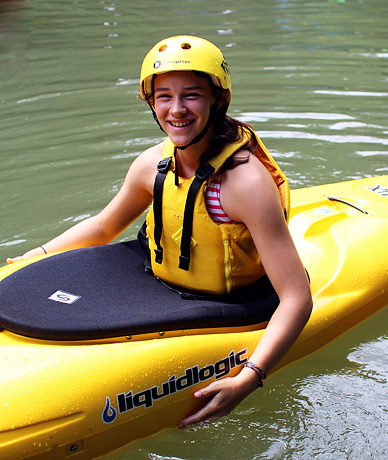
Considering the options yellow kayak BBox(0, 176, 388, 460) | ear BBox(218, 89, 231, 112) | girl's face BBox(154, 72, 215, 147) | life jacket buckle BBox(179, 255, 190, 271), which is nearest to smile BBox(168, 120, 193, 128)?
girl's face BBox(154, 72, 215, 147)

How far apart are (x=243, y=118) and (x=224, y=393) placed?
3.26 meters

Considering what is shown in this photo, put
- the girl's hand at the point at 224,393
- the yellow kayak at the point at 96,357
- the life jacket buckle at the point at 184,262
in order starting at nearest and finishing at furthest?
the yellow kayak at the point at 96,357
the girl's hand at the point at 224,393
the life jacket buckle at the point at 184,262

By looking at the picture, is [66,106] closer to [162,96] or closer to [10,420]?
[162,96]

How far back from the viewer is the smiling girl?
1.84 m

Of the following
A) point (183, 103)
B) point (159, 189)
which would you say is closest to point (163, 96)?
point (183, 103)

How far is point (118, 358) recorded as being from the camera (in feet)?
6.17

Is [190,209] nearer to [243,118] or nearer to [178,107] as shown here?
[178,107]

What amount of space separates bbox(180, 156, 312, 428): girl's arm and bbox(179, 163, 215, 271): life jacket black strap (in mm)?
64

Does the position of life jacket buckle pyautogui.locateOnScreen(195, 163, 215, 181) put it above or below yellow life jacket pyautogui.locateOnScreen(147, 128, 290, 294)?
above

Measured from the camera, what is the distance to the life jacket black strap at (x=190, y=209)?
1918mm

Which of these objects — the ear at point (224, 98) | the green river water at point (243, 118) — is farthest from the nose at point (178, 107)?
the green river water at point (243, 118)

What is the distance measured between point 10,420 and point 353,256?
1.50m

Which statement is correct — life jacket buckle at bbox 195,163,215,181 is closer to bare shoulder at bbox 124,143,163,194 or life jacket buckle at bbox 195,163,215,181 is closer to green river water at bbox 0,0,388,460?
bare shoulder at bbox 124,143,163,194

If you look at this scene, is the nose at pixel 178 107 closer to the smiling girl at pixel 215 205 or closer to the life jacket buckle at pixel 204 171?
the smiling girl at pixel 215 205
